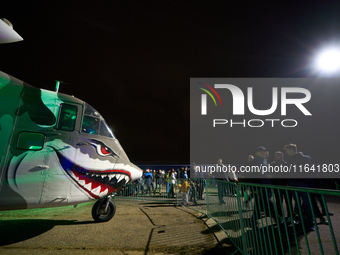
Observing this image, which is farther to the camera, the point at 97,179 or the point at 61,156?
the point at 97,179

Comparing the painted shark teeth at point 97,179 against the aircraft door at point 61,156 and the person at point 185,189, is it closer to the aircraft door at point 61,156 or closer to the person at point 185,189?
the aircraft door at point 61,156

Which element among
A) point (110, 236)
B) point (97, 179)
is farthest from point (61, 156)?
point (110, 236)

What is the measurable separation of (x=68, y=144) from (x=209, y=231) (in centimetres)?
419

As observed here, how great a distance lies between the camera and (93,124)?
16.7 ft

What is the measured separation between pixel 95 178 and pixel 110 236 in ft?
4.78

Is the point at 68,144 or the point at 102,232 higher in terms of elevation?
the point at 68,144

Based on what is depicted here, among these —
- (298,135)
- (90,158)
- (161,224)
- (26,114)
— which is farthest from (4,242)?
(298,135)

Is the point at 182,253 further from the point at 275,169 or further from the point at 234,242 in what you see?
the point at 275,169

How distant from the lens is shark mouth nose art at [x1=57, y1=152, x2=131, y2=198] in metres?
4.43

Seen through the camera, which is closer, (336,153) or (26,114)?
(26,114)

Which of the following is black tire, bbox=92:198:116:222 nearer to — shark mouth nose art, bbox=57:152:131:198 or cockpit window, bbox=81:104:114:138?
shark mouth nose art, bbox=57:152:131:198

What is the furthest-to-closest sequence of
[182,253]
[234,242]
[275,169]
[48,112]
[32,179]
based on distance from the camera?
[275,169]
[48,112]
[32,179]
[234,242]
[182,253]

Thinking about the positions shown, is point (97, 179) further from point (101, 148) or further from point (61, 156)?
point (61, 156)

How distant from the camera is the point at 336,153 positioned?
23.1 meters
